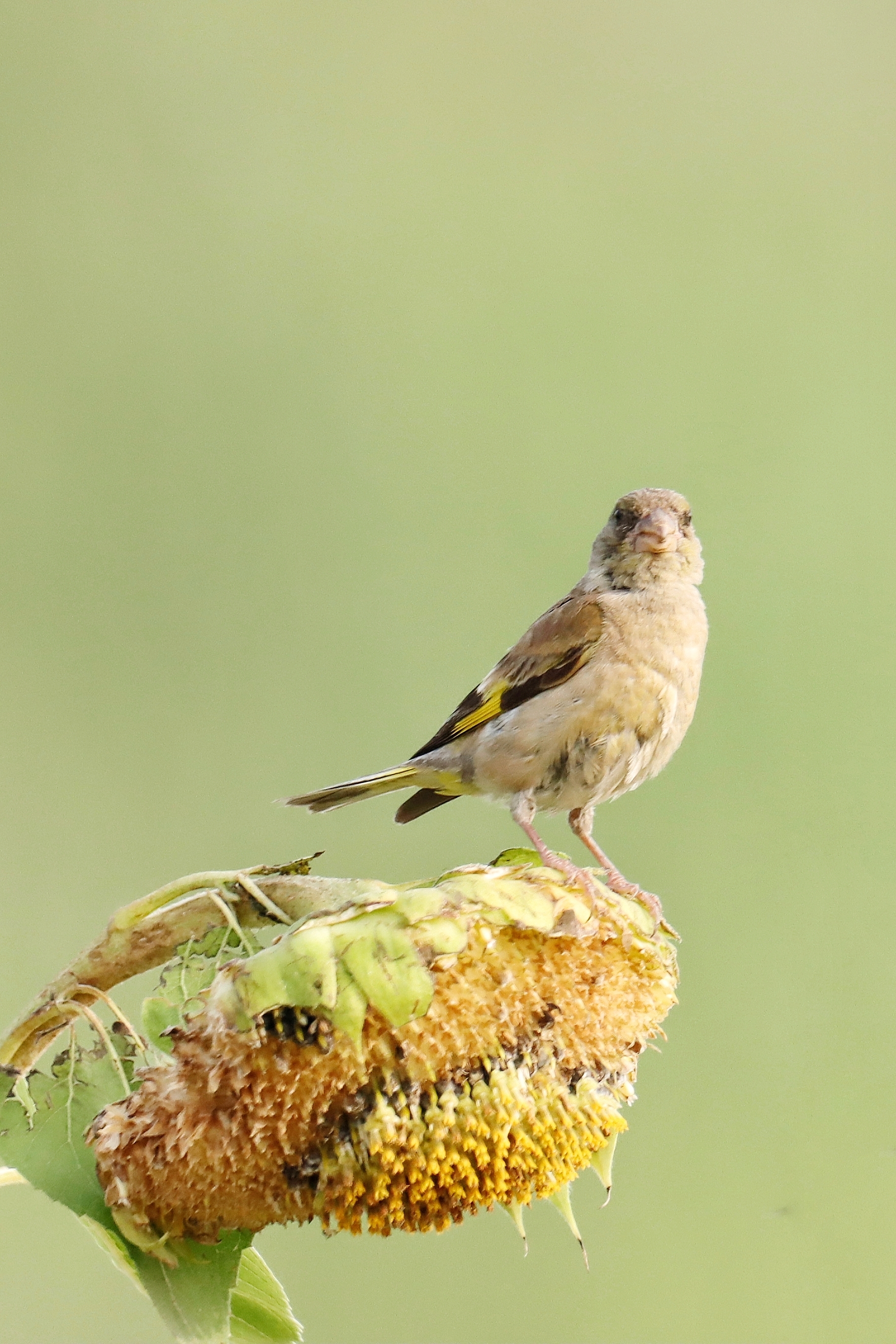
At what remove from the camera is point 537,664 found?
2963 mm

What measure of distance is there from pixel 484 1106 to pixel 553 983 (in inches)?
6.6

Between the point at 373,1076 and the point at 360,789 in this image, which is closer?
the point at 373,1076

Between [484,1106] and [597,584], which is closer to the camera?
[484,1106]

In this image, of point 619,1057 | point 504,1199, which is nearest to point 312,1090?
point 504,1199

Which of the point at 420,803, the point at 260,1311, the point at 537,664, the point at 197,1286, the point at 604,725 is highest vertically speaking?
the point at 537,664

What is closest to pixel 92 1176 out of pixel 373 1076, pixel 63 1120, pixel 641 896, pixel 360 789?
pixel 63 1120

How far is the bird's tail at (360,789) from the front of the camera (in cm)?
288

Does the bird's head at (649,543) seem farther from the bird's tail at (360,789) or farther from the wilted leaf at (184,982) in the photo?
the wilted leaf at (184,982)

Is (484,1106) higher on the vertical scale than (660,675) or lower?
lower

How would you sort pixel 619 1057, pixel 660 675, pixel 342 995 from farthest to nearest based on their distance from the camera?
pixel 660 675, pixel 619 1057, pixel 342 995

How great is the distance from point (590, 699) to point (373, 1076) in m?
1.45

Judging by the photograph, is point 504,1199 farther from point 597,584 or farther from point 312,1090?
point 597,584

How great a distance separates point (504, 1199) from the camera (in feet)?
5.09

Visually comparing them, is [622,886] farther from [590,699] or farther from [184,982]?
[590,699]
